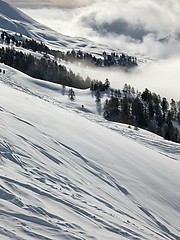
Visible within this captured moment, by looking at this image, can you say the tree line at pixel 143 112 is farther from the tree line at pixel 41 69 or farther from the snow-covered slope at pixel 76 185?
the snow-covered slope at pixel 76 185

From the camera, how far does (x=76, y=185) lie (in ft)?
45.1

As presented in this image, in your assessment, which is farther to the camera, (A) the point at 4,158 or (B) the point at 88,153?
(B) the point at 88,153

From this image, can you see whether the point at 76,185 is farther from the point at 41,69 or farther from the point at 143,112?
the point at 41,69

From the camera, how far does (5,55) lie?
131875mm

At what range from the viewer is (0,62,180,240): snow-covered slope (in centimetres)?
1027

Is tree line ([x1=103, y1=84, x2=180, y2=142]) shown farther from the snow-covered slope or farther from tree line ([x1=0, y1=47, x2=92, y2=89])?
the snow-covered slope

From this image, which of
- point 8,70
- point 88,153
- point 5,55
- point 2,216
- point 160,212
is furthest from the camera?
point 5,55

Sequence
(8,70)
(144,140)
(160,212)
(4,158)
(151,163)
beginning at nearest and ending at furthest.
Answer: (4,158)
(160,212)
(151,163)
(144,140)
(8,70)

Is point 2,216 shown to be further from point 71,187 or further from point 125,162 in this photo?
point 125,162

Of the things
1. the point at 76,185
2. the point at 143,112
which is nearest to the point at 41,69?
the point at 143,112

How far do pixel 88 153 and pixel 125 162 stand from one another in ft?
6.38

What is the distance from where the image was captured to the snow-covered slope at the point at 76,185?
1027 centimetres

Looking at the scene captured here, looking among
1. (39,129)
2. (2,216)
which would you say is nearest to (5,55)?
(39,129)

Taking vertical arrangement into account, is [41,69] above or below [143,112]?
above
